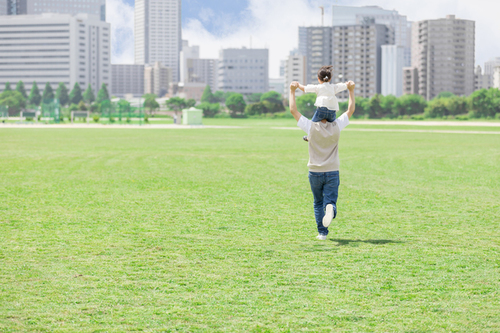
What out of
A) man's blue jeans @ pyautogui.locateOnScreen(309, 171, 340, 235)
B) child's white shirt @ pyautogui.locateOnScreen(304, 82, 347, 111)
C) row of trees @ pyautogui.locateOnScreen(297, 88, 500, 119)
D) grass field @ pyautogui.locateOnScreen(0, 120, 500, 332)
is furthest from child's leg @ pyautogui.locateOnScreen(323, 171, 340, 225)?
row of trees @ pyautogui.locateOnScreen(297, 88, 500, 119)

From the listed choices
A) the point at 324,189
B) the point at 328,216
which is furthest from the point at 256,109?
the point at 328,216

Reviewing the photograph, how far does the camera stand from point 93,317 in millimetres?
5055

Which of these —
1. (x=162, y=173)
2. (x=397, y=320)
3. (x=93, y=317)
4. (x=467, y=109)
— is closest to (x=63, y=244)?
(x=93, y=317)

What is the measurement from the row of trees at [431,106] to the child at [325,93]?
10881 cm

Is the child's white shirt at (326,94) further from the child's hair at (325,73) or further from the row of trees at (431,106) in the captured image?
the row of trees at (431,106)

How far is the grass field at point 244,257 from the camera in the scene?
5.08 meters

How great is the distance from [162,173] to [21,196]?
580 centimetres

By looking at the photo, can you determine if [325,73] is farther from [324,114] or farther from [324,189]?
[324,189]

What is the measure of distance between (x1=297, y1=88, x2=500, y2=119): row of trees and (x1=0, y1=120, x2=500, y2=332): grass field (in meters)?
105

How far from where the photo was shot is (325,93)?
7.93 meters

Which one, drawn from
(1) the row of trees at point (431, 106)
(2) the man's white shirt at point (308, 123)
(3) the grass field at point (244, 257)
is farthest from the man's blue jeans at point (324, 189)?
(1) the row of trees at point (431, 106)

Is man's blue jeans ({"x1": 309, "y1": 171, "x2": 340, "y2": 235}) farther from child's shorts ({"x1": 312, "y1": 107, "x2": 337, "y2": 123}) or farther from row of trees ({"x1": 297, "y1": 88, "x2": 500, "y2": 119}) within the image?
row of trees ({"x1": 297, "y1": 88, "x2": 500, "y2": 119})

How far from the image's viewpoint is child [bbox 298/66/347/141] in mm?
7871

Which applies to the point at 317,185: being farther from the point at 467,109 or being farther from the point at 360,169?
the point at 467,109
